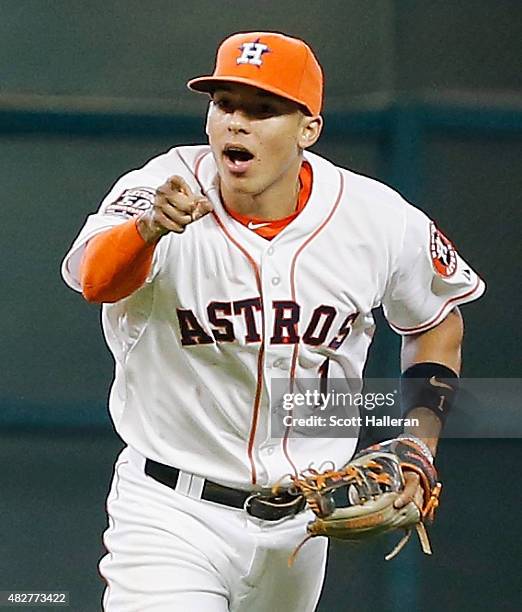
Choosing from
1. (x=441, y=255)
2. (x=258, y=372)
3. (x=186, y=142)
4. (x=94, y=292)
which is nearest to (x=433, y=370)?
(x=441, y=255)

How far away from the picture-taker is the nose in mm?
1560

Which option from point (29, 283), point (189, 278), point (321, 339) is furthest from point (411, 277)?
point (29, 283)

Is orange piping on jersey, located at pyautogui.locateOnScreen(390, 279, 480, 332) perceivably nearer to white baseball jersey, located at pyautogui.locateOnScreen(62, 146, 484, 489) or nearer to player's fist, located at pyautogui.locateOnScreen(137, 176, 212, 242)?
white baseball jersey, located at pyautogui.locateOnScreen(62, 146, 484, 489)

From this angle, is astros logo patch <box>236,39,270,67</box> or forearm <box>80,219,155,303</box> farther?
astros logo patch <box>236,39,270,67</box>

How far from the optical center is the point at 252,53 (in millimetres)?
1592

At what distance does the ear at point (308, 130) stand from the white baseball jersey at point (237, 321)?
8cm

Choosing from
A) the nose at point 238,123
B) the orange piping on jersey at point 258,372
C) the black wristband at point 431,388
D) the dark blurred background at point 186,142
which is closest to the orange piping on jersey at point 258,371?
the orange piping on jersey at point 258,372

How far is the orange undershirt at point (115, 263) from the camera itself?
140cm

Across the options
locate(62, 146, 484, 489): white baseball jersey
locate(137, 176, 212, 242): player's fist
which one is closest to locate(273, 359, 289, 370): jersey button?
locate(62, 146, 484, 489): white baseball jersey

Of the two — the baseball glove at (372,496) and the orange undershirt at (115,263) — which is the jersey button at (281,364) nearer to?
the baseball glove at (372,496)

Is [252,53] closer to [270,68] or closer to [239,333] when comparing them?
[270,68]

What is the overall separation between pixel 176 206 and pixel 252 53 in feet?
1.07

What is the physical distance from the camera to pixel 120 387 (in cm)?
168

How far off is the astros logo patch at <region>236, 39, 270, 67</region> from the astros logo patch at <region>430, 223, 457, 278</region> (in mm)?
315
